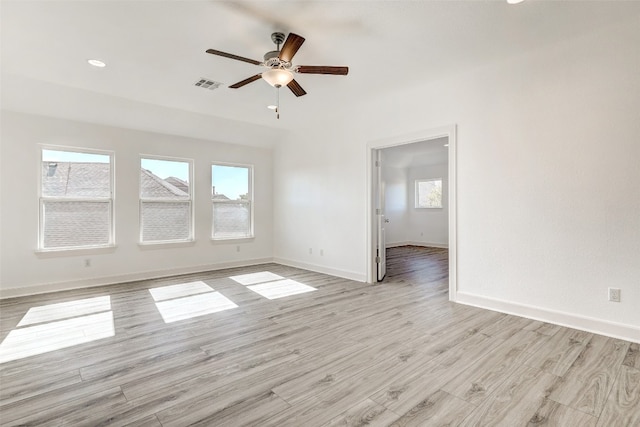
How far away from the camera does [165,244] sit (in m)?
5.65

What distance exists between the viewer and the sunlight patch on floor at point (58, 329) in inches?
105

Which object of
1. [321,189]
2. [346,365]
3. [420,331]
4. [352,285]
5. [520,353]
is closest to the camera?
[346,365]

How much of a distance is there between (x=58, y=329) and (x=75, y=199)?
8.25ft

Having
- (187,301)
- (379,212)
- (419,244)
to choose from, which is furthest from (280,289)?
(419,244)

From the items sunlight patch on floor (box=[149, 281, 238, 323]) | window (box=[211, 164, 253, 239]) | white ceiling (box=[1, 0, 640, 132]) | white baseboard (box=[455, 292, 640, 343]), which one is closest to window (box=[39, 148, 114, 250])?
white ceiling (box=[1, 0, 640, 132])

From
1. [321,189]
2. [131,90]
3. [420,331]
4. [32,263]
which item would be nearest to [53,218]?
[32,263]

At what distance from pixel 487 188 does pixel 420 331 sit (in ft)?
6.07

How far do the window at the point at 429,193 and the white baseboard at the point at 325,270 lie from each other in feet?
18.5

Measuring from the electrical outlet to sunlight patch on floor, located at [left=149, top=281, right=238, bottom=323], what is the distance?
382cm

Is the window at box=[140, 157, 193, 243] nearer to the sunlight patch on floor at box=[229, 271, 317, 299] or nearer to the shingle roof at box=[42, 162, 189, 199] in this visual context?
the shingle roof at box=[42, 162, 189, 199]

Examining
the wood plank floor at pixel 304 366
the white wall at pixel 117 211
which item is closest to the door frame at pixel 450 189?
the wood plank floor at pixel 304 366

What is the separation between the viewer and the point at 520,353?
2.51 meters

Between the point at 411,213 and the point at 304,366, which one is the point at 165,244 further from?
the point at 411,213

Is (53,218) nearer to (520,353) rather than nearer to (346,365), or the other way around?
(346,365)
